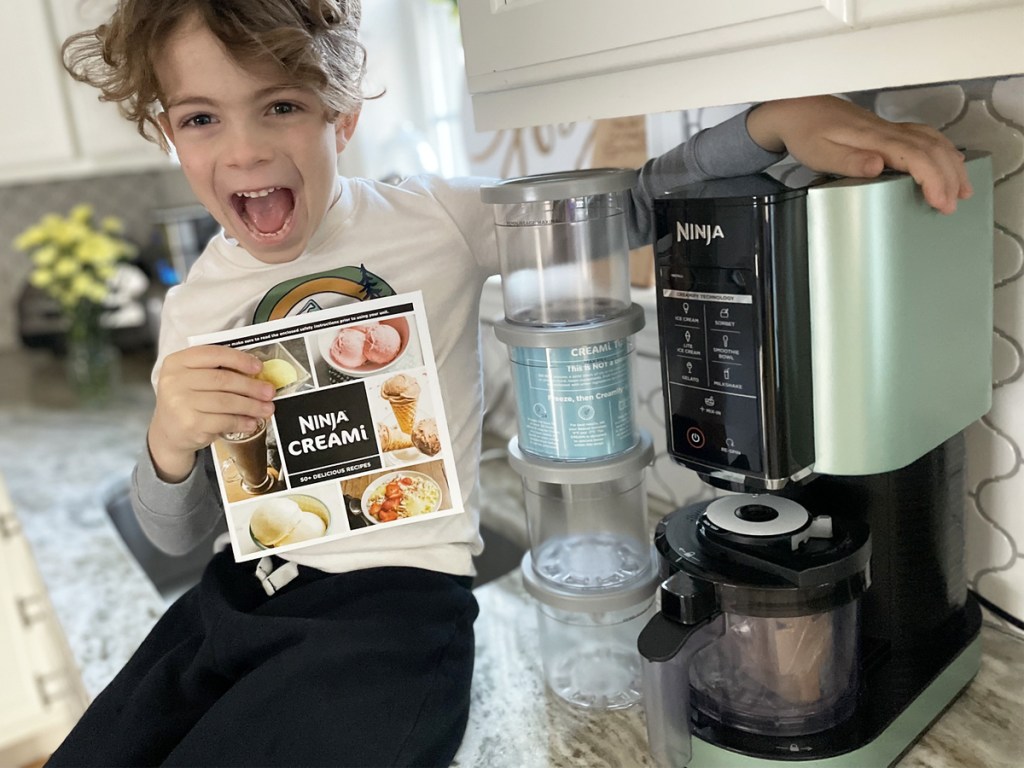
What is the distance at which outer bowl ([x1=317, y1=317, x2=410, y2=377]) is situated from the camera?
0.76 m

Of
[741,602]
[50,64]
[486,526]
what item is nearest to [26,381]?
[50,64]

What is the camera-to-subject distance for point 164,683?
788 millimetres

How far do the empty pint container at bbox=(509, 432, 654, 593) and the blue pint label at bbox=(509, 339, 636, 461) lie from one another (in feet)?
0.19

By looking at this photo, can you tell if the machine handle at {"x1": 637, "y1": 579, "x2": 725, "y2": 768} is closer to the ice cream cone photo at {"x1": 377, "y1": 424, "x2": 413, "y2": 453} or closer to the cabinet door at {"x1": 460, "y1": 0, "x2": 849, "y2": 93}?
the ice cream cone photo at {"x1": 377, "y1": 424, "x2": 413, "y2": 453}

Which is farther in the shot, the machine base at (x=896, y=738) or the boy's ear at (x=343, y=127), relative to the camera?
the boy's ear at (x=343, y=127)

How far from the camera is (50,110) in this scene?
212 cm

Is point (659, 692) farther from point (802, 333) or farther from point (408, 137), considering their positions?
point (408, 137)

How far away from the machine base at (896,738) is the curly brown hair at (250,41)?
0.62 metres

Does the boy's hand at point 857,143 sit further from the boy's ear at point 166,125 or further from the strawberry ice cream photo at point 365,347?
the boy's ear at point 166,125

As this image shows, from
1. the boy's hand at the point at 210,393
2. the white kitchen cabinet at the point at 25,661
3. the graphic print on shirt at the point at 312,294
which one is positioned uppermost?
the graphic print on shirt at the point at 312,294

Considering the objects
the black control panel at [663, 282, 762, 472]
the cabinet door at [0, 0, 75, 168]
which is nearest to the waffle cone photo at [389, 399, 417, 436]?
the black control panel at [663, 282, 762, 472]

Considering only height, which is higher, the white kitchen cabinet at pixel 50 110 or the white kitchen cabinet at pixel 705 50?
the white kitchen cabinet at pixel 50 110

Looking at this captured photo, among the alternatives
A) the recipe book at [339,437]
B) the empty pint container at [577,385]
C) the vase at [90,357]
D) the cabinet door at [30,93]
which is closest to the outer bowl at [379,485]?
the recipe book at [339,437]

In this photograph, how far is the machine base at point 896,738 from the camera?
645mm
